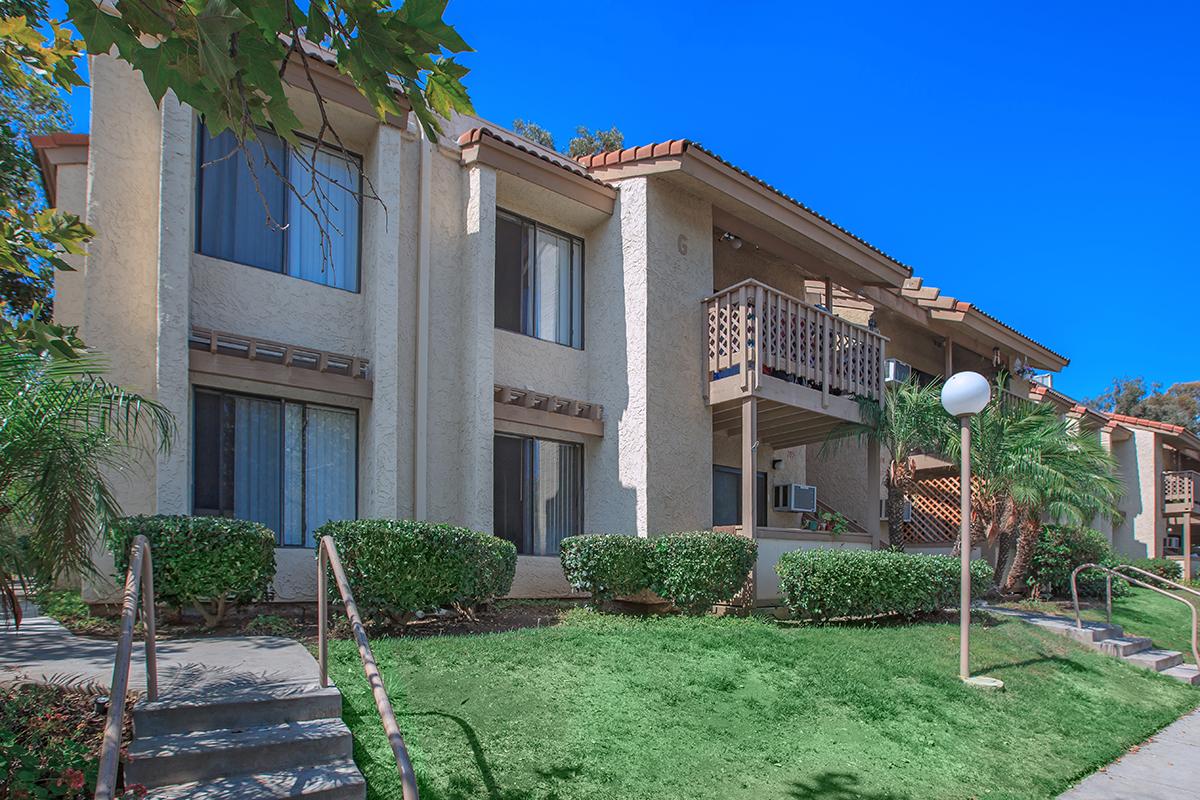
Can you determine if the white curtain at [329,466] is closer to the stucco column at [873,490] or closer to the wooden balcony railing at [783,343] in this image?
the wooden balcony railing at [783,343]

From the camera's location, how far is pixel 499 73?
18.1 ft

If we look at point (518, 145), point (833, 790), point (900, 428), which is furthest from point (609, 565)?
point (900, 428)

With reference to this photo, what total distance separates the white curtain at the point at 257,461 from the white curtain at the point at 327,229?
1775mm

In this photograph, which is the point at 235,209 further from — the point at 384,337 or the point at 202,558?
the point at 202,558

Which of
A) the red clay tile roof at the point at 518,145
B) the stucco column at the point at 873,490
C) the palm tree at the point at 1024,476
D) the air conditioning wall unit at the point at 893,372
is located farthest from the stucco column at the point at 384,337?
the palm tree at the point at 1024,476

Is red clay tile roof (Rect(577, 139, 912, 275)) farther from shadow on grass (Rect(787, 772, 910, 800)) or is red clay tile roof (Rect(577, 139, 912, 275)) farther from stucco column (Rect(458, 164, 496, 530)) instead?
shadow on grass (Rect(787, 772, 910, 800))

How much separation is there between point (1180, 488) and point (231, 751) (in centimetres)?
3460

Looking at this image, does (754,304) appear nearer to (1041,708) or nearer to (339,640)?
(1041,708)

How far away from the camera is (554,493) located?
13.6 meters

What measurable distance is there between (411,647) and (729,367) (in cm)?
728

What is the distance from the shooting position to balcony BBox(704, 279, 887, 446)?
44.2 ft

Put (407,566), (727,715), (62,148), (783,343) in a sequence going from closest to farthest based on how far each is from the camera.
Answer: (727,715), (407,566), (62,148), (783,343)

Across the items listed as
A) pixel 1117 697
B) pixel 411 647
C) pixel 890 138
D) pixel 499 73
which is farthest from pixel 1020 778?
pixel 890 138

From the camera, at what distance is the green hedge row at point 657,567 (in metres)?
11.2
